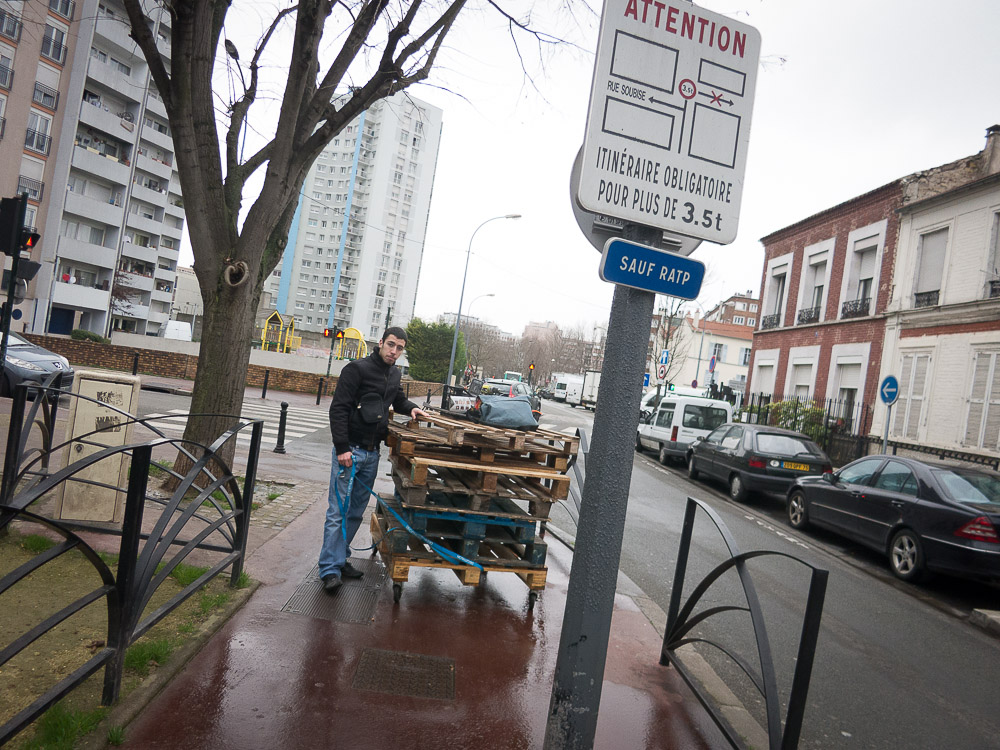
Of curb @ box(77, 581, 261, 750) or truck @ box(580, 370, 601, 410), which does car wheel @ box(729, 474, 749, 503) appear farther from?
truck @ box(580, 370, 601, 410)

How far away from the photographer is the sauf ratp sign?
2.48 m

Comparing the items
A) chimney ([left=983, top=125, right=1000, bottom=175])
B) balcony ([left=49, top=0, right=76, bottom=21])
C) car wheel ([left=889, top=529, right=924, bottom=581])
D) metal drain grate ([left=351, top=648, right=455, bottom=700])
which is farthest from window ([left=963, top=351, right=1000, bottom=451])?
balcony ([left=49, top=0, right=76, bottom=21])

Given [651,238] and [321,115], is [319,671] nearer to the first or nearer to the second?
[651,238]

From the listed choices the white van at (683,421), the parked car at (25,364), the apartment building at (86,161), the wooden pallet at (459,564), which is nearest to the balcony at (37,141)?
the apartment building at (86,161)

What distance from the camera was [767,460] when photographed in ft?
43.1

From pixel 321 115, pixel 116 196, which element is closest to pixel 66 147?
pixel 116 196

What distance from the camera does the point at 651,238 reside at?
263 centimetres

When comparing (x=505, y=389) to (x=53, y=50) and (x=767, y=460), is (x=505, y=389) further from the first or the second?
(x=53, y=50)

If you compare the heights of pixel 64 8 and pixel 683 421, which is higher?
pixel 64 8

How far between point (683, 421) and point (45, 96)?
4049cm

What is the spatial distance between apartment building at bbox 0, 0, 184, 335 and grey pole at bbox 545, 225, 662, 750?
35.9 metres

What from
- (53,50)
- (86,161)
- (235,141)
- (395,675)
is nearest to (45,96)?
(53,50)

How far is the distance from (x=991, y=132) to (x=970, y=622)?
1766cm

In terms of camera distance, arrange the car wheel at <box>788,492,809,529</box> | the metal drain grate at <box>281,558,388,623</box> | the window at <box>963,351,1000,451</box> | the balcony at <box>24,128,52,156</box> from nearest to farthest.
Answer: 1. the metal drain grate at <box>281,558,388,623</box>
2. the car wheel at <box>788,492,809,529</box>
3. the window at <box>963,351,1000,451</box>
4. the balcony at <box>24,128,52,156</box>
